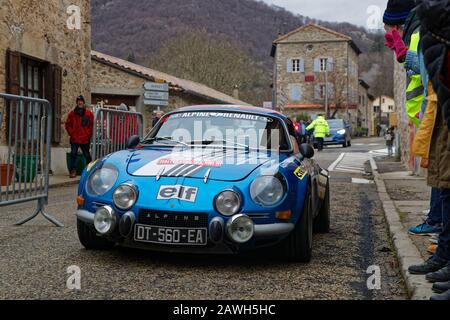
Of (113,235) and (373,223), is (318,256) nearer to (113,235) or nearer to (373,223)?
Answer: (113,235)

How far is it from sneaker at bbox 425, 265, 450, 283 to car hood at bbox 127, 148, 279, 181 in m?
1.49

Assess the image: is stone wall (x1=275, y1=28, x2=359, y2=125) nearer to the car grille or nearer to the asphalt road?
the asphalt road

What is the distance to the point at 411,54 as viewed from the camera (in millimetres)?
4809

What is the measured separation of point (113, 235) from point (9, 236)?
189cm

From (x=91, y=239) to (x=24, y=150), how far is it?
193cm

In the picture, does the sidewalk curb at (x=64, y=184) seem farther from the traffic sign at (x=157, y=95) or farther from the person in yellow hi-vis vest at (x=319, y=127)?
the person in yellow hi-vis vest at (x=319, y=127)

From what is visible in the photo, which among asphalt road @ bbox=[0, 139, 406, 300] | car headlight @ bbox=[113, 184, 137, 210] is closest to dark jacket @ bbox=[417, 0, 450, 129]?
asphalt road @ bbox=[0, 139, 406, 300]

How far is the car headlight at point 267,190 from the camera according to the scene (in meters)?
4.27

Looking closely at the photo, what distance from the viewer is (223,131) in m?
5.42

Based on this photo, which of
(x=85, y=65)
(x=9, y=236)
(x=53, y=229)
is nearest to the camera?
(x=9, y=236)

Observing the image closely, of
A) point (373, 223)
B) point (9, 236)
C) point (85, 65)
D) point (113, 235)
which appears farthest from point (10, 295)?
point (85, 65)

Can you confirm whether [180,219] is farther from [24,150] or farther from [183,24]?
[183,24]

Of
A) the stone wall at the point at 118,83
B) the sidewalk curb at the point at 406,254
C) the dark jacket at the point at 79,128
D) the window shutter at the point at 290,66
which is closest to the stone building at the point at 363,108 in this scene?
the window shutter at the point at 290,66

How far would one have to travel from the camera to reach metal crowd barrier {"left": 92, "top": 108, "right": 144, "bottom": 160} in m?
8.22
